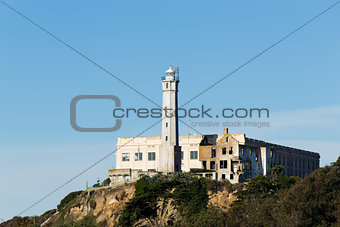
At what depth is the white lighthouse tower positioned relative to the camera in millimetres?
112750

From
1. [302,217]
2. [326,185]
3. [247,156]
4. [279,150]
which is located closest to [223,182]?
[247,156]

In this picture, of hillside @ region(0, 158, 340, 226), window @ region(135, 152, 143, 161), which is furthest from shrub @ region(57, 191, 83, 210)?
window @ region(135, 152, 143, 161)

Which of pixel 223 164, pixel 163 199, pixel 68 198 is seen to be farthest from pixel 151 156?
pixel 68 198

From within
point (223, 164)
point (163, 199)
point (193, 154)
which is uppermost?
point (193, 154)

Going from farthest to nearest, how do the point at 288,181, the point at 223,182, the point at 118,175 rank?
the point at 118,175 → the point at 223,182 → the point at 288,181

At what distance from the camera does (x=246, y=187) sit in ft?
348

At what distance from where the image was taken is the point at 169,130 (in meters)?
113

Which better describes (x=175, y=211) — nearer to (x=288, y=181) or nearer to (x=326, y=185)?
(x=288, y=181)

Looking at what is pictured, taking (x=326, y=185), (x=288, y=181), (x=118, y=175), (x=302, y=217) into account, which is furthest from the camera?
(x=118, y=175)

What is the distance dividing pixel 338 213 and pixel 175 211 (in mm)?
34803

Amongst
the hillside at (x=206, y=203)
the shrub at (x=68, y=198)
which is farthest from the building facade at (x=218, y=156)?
the shrub at (x=68, y=198)

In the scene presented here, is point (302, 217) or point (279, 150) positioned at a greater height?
point (279, 150)

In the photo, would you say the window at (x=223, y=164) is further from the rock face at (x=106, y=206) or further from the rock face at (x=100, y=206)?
the rock face at (x=100, y=206)

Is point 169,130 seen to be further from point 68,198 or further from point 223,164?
point 68,198
